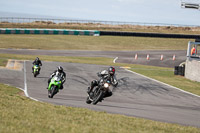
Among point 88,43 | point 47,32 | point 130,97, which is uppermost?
point 47,32

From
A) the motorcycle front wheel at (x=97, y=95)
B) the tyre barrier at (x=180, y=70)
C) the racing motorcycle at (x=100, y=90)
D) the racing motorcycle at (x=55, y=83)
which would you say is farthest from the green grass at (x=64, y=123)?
the tyre barrier at (x=180, y=70)

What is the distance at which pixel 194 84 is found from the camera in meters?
28.3

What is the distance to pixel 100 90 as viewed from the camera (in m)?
15.6

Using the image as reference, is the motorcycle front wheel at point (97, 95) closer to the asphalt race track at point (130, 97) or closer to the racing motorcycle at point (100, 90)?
the racing motorcycle at point (100, 90)

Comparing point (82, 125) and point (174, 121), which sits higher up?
point (82, 125)

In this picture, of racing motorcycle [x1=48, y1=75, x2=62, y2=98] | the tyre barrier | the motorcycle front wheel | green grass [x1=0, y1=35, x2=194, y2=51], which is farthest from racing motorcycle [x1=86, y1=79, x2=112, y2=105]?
green grass [x1=0, y1=35, x2=194, y2=51]

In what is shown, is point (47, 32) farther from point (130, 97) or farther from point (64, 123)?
point (64, 123)

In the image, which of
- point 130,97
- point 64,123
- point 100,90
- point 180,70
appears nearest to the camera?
point 64,123

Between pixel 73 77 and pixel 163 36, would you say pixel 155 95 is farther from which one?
pixel 163 36

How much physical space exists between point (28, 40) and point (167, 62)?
2969 centimetres

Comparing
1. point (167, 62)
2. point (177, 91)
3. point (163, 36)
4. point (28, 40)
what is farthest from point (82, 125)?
point (163, 36)

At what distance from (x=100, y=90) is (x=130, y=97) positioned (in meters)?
5.03

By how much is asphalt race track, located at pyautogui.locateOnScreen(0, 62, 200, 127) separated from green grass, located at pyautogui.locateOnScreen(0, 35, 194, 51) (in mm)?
30481

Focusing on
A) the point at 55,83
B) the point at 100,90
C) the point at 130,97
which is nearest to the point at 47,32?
the point at 130,97
